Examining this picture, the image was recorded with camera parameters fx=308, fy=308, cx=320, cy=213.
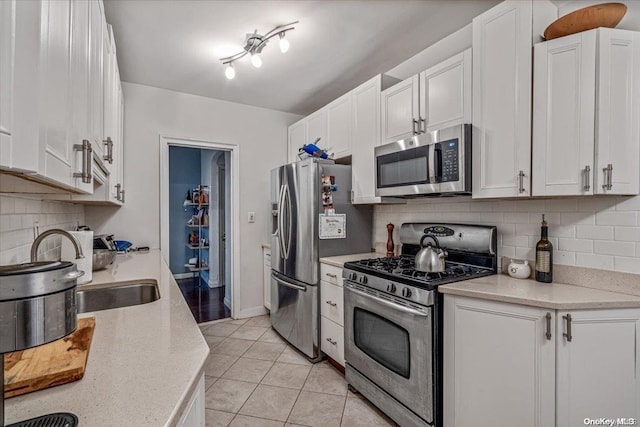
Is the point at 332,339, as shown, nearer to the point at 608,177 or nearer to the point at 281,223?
the point at 281,223

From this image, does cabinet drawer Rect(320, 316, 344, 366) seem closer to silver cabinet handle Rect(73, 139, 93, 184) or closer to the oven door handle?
the oven door handle

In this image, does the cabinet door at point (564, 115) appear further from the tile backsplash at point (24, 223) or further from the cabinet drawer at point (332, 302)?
the tile backsplash at point (24, 223)

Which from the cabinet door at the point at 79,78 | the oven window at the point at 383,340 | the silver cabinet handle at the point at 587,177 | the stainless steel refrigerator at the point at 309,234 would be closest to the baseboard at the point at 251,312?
the stainless steel refrigerator at the point at 309,234

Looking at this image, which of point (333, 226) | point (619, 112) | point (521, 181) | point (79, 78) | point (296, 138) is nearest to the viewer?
point (79, 78)

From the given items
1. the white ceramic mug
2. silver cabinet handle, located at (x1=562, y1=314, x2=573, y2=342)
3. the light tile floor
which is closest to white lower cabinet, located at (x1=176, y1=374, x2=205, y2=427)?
the light tile floor

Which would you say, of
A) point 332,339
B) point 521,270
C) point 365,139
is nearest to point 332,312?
point 332,339

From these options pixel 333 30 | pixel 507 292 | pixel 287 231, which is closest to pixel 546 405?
pixel 507 292

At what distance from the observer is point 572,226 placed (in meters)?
1.70

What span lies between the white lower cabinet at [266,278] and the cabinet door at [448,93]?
240cm

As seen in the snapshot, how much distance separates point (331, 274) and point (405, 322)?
87 centimetres

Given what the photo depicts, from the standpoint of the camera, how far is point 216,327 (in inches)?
135

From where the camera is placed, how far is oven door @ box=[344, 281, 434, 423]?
1.66 meters

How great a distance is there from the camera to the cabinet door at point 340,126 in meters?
2.88

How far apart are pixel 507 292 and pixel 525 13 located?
1.46m
